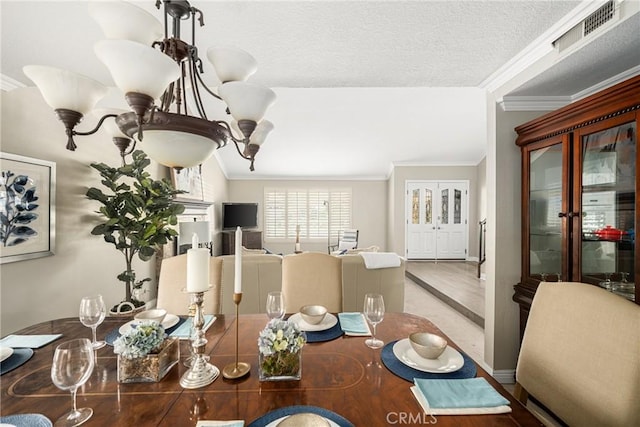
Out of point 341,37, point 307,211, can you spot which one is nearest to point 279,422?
point 341,37

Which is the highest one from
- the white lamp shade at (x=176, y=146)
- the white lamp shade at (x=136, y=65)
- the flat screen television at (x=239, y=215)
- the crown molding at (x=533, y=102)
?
the crown molding at (x=533, y=102)

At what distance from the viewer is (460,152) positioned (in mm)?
→ 6234

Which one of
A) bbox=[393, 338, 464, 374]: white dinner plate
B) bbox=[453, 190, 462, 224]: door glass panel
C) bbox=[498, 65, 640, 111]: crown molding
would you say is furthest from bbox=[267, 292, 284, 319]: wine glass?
bbox=[453, 190, 462, 224]: door glass panel

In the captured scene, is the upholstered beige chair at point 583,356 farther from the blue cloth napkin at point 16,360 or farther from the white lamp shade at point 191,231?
the white lamp shade at point 191,231

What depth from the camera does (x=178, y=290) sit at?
179 cm

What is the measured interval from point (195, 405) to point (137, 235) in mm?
2266

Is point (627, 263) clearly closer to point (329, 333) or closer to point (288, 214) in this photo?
point (329, 333)

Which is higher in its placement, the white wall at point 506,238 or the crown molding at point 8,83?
the crown molding at point 8,83

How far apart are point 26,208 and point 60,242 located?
475 millimetres

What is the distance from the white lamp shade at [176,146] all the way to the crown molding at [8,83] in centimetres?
176

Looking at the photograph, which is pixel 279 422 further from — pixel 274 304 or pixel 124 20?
pixel 124 20

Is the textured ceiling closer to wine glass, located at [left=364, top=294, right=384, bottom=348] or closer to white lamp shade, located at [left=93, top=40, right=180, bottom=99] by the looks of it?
white lamp shade, located at [left=93, top=40, right=180, bottom=99]

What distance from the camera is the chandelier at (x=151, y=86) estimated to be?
2.58ft

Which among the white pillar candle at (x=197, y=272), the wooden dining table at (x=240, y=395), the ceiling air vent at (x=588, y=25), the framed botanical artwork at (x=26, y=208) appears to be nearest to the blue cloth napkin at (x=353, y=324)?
the wooden dining table at (x=240, y=395)
